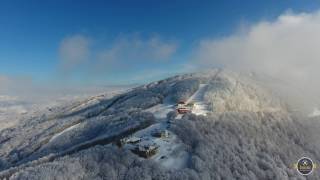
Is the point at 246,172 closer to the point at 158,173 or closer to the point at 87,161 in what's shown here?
the point at 158,173

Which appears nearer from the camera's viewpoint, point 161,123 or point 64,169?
point 64,169

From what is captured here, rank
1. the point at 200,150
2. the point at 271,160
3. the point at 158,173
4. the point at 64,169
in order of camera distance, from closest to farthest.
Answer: the point at 158,173 → the point at 64,169 → the point at 200,150 → the point at 271,160

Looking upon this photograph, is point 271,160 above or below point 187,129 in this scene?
below

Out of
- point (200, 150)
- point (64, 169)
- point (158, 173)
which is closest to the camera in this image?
point (158, 173)

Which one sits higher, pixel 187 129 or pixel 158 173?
pixel 187 129

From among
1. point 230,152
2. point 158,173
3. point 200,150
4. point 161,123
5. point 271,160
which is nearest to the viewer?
point 158,173

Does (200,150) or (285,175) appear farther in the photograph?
(285,175)

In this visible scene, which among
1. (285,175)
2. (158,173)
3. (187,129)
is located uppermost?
(187,129)

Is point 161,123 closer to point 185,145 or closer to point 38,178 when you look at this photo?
point 185,145

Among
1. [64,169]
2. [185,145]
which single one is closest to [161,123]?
[185,145]

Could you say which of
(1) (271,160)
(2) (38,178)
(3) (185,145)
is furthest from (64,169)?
(1) (271,160)
